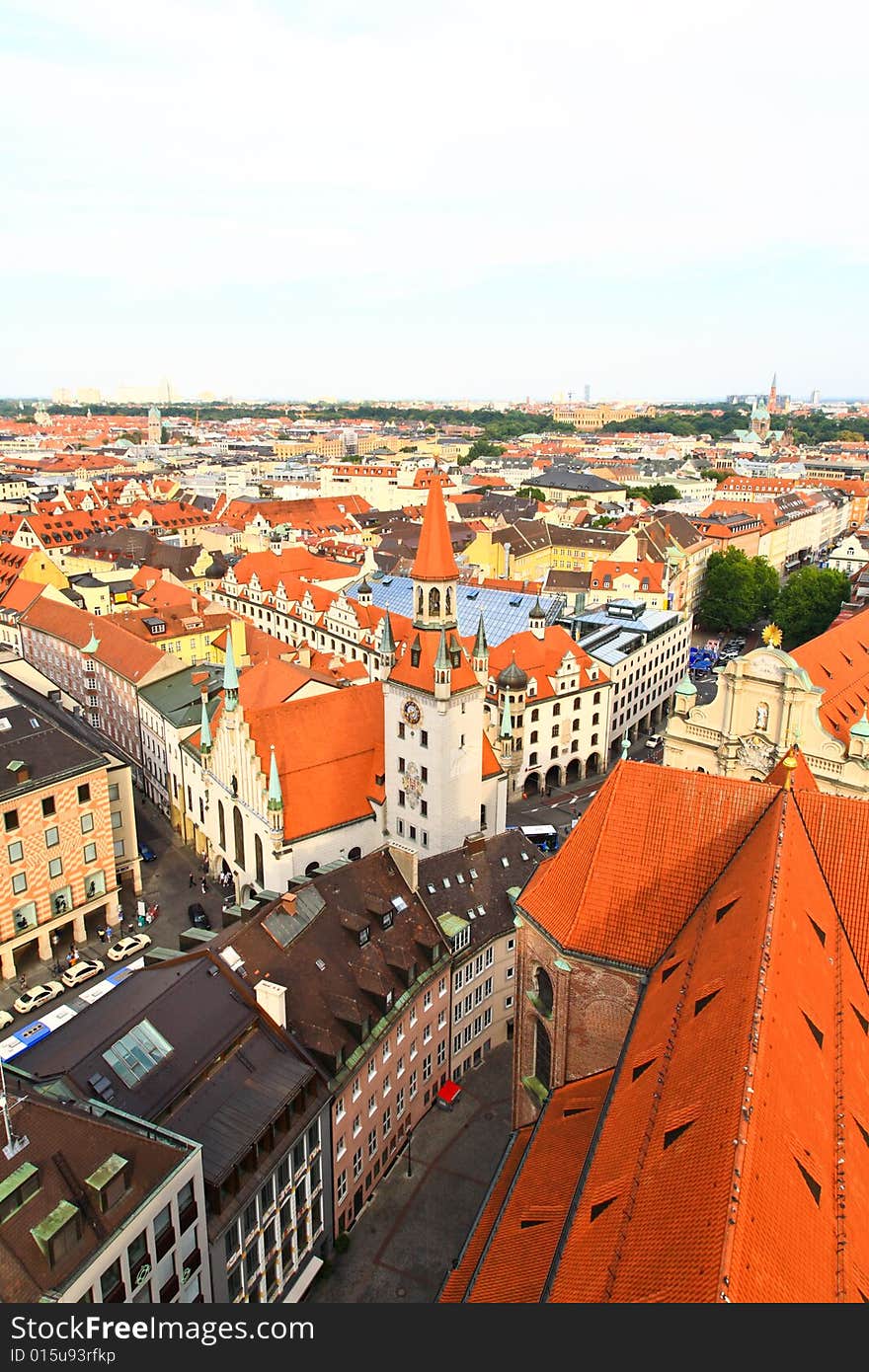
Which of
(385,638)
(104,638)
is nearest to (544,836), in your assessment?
(385,638)

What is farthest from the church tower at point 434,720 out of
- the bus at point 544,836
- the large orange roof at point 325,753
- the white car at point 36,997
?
the white car at point 36,997

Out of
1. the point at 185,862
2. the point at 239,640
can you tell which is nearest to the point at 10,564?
the point at 239,640

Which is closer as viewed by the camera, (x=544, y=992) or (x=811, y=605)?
(x=544, y=992)

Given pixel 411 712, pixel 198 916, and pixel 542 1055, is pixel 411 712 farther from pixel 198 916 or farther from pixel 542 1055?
pixel 542 1055

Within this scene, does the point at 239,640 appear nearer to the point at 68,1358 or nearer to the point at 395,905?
the point at 395,905

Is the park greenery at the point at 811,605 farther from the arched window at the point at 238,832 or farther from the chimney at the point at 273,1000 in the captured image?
the chimney at the point at 273,1000

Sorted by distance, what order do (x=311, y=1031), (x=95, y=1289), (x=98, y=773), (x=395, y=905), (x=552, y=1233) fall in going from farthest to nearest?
(x=98, y=773)
(x=395, y=905)
(x=311, y=1031)
(x=552, y=1233)
(x=95, y=1289)

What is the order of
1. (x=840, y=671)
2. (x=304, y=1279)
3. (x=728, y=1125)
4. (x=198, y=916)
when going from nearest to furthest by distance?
(x=728, y=1125) < (x=304, y=1279) < (x=198, y=916) < (x=840, y=671)
